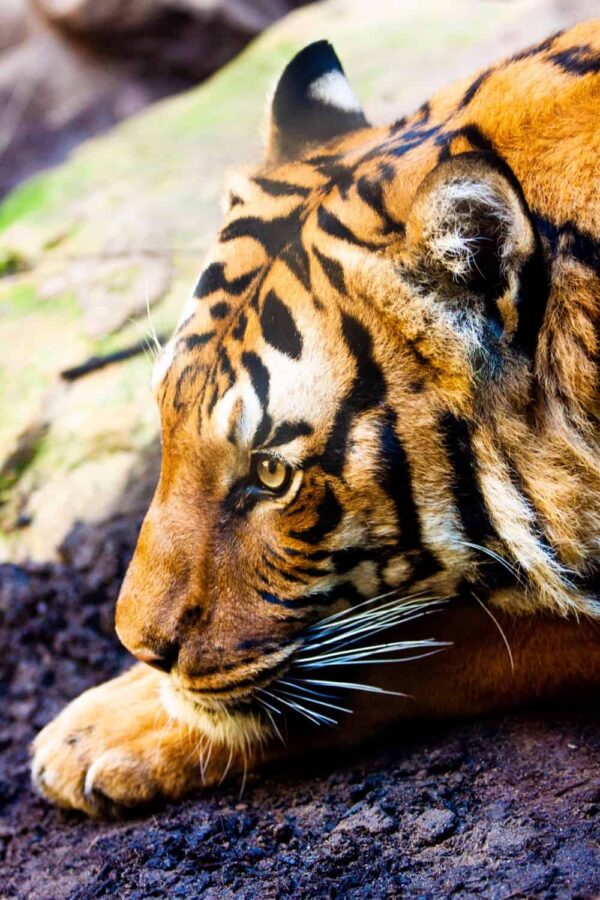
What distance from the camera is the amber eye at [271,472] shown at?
1.69m

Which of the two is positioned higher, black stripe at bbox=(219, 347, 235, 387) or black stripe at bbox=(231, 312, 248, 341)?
black stripe at bbox=(231, 312, 248, 341)

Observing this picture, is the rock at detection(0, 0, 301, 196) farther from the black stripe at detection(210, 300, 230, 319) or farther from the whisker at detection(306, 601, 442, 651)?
the whisker at detection(306, 601, 442, 651)


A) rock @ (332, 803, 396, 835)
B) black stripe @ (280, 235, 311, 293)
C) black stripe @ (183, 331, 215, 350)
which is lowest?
rock @ (332, 803, 396, 835)

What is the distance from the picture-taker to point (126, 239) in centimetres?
421

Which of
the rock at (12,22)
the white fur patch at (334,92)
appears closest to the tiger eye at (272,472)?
the white fur patch at (334,92)

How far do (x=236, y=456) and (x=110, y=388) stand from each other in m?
1.85

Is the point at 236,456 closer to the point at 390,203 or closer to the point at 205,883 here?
the point at 390,203

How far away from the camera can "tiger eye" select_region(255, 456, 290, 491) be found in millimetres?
1691

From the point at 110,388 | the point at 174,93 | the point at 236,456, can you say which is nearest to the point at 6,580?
the point at 110,388

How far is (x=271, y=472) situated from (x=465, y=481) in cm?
34

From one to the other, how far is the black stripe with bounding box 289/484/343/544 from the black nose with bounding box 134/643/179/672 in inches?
12.0

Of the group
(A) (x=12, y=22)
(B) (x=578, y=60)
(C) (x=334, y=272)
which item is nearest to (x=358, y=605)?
(C) (x=334, y=272)

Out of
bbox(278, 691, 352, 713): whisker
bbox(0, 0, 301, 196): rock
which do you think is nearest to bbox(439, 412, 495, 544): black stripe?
bbox(278, 691, 352, 713): whisker

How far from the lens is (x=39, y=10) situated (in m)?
6.64
